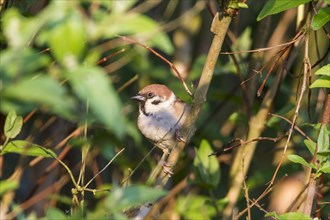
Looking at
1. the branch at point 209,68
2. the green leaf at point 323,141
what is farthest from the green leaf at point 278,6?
the green leaf at point 323,141

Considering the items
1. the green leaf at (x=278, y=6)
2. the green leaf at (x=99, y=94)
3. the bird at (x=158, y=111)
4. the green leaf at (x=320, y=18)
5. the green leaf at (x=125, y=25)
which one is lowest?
the bird at (x=158, y=111)

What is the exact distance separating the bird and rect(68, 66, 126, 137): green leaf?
211cm

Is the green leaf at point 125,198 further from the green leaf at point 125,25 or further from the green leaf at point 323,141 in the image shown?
the green leaf at point 323,141

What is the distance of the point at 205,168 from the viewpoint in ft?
→ 11.1

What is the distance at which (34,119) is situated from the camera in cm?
380

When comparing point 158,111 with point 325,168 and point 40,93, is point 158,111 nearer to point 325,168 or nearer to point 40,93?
point 325,168

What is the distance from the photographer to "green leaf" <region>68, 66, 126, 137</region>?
4.09 feet

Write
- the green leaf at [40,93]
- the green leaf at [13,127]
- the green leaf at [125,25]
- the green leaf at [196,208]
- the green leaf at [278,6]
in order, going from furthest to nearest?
1. the green leaf at [196,208]
2. the green leaf at [13,127]
3. the green leaf at [278,6]
4. the green leaf at [125,25]
5. the green leaf at [40,93]

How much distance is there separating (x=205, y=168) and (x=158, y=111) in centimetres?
43

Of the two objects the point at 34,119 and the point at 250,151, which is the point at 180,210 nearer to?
the point at 250,151

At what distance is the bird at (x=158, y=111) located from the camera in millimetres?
3471

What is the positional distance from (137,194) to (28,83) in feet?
1.11

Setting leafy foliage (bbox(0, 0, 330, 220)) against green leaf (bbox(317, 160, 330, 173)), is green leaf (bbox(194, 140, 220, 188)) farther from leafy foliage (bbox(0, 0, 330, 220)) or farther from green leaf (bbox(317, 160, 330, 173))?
green leaf (bbox(317, 160, 330, 173))

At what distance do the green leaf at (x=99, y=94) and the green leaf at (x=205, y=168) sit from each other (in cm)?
210
